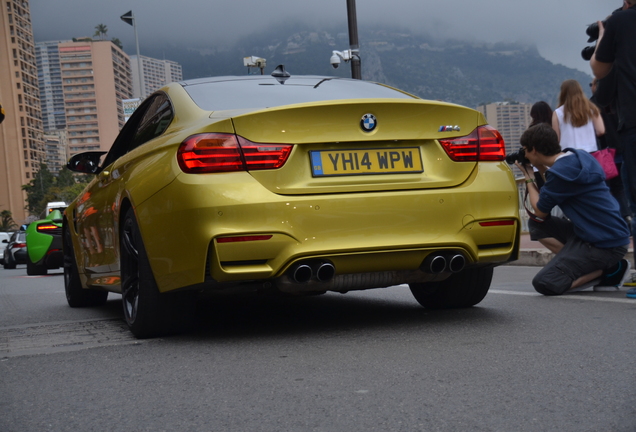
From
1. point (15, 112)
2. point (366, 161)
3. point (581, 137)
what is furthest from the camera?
point (15, 112)

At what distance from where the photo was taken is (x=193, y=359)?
3.94 m

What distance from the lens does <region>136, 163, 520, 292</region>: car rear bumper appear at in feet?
13.2

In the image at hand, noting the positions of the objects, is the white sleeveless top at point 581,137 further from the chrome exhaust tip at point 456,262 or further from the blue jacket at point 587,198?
the chrome exhaust tip at point 456,262

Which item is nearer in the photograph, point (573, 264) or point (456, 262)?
point (456, 262)

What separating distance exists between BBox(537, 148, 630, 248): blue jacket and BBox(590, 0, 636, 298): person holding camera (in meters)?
0.29

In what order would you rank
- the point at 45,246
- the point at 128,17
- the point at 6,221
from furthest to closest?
the point at 6,221
the point at 128,17
the point at 45,246

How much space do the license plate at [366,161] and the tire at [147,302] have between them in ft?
3.45

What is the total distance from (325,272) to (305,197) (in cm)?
39

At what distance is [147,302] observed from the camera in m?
4.50

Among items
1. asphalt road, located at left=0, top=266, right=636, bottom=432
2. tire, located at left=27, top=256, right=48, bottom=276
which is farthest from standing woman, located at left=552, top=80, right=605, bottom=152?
tire, located at left=27, top=256, right=48, bottom=276

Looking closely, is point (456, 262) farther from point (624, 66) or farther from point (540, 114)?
point (540, 114)

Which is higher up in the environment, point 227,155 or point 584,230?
point 227,155

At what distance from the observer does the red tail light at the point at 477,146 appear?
175 inches

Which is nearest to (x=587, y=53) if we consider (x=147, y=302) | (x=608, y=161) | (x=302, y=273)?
(x=608, y=161)
